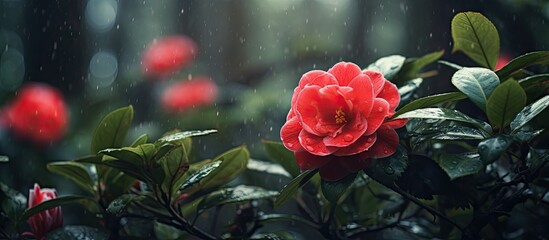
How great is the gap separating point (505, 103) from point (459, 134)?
5 centimetres

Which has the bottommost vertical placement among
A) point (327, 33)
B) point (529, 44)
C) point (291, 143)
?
point (327, 33)

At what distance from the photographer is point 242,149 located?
808mm

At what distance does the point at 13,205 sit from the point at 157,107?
0.88m

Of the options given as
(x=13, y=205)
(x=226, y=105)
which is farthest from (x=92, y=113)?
(x=13, y=205)

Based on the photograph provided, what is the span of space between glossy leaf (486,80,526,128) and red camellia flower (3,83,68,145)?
103 centimetres

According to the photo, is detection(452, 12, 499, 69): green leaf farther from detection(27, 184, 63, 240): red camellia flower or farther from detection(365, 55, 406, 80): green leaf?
detection(27, 184, 63, 240): red camellia flower

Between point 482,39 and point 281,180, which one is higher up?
point 482,39

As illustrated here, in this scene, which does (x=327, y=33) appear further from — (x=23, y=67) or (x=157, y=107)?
(x=23, y=67)

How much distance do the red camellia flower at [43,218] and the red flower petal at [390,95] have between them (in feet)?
1.34

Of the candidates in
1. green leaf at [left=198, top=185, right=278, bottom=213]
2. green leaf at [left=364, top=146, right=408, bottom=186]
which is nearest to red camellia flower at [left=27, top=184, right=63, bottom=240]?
green leaf at [left=198, top=185, right=278, bottom=213]

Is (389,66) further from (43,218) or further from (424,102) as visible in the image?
(43,218)

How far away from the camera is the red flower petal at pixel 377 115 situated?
2.06ft

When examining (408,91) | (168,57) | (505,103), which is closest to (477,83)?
(505,103)

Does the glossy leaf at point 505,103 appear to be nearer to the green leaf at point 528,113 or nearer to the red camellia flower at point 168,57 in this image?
the green leaf at point 528,113
